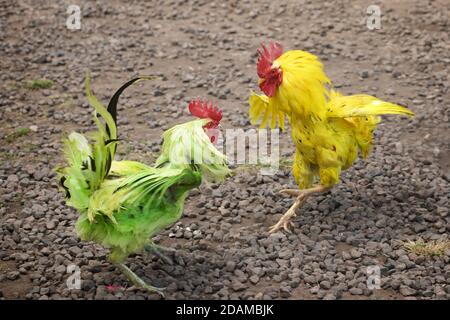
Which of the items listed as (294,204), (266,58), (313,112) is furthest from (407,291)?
(266,58)

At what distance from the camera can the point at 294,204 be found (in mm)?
4941

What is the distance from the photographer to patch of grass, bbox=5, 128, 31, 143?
615 centimetres

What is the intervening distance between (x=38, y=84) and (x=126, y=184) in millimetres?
3444

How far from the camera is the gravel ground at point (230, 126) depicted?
4.39m

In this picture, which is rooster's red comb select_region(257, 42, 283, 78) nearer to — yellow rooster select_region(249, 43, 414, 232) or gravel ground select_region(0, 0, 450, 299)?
yellow rooster select_region(249, 43, 414, 232)

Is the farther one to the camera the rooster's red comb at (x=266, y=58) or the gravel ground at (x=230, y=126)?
the rooster's red comb at (x=266, y=58)

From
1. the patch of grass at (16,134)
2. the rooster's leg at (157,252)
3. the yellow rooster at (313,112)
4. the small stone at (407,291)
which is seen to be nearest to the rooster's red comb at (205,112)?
the yellow rooster at (313,112)

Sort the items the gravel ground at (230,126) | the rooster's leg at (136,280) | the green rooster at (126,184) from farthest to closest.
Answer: the gravel ground at (230,126)
the rooster's leg at (136,280)
the green rooster at (126,184)

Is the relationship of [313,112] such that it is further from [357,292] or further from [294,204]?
[357,292]

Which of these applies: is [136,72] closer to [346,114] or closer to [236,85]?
[236,85]

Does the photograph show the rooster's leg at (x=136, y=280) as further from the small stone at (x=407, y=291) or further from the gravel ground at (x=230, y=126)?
the small stone at (x=407, y=291)

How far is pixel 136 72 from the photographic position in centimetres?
732

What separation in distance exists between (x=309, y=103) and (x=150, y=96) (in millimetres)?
2613

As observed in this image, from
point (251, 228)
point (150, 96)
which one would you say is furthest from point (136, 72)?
point (251, 228)
